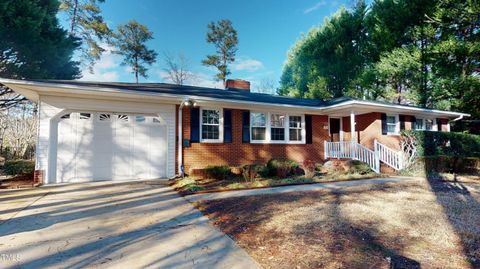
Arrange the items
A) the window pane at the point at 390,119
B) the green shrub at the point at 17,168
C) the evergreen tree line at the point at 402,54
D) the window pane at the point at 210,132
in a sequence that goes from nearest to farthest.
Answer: the green shrub at the point at 17,168 → the window pane at the point at 210,132 → the window pane at the point at 390,119 → the evergreen tree line at the point at 402,54

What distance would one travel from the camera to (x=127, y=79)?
→ 2328cm

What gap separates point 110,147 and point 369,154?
9881mm

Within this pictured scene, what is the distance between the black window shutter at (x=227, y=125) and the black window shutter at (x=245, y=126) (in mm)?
579

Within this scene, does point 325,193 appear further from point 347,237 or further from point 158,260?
point 158,260

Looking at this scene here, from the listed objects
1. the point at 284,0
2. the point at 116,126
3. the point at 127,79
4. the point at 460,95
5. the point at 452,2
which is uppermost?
the point at 284,0

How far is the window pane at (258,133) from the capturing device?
10.1 metres

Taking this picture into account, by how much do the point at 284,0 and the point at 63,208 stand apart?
17.6 m

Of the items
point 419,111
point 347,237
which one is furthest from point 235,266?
point 419,111

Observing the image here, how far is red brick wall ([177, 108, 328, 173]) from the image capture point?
8.87 m

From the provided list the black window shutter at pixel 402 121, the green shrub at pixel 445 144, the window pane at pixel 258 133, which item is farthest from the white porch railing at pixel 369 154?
the window pane at pixel 258 133

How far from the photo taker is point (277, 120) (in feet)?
34.8

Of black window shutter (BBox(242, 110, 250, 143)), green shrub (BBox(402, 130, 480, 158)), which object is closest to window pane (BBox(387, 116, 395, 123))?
green shrub (BBox(402, 130, 480, 158))

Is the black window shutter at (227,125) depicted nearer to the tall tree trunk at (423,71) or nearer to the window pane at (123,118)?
the window pane at (123,118)

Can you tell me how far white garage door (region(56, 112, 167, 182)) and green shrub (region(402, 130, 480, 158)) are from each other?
10074 mm
